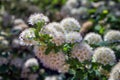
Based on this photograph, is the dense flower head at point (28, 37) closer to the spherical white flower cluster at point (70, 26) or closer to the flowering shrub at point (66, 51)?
the flowering shrub at point (66, 51)

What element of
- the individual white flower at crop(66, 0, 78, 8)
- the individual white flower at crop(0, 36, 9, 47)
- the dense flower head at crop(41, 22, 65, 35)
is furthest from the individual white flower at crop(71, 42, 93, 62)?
the individual white flower at crop(66, 0, 78, 8)

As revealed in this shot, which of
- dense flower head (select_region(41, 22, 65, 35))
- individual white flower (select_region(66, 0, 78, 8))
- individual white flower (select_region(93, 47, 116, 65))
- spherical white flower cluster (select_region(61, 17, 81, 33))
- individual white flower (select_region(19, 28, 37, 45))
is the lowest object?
individual white flower (select_region(93, 47, 116, 65))

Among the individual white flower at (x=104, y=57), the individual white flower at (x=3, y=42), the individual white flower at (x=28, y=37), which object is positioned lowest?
the individual white flower at (x=104, y=57)

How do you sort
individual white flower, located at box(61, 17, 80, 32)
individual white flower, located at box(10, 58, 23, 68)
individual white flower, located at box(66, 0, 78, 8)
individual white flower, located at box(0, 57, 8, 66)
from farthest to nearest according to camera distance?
individual white flower, located at box(66, 0, 78, 8) < individual white flower, located at box(10, 58, 23, 68) < individual white flower, located at box(0, 57, 8, 66) < individual white flower, located at box(61, 17, 80, 32)

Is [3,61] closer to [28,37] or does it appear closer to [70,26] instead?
[70,26]

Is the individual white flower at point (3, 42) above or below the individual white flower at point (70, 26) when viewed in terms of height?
Answer: above

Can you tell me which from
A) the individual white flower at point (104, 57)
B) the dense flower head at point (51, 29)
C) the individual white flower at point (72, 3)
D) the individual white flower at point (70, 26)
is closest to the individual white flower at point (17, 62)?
the individual white flower at point (70, 26)

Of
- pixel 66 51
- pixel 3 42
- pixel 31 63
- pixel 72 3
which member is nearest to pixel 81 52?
pixel 66 51

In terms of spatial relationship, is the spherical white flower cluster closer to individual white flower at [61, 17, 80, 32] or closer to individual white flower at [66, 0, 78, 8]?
individual white flower at [61, 17, 80, 32]

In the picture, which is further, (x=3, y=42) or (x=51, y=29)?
(x=3, y=42)
